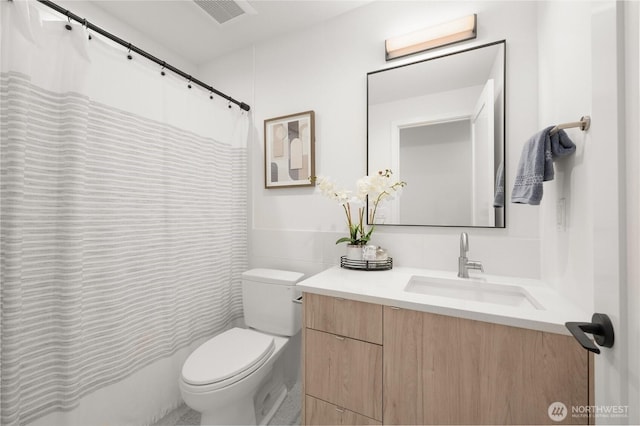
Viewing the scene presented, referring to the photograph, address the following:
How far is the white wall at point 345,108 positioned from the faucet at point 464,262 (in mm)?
114

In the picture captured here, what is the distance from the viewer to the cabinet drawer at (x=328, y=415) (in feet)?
3.57

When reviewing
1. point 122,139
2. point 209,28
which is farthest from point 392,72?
point 122,139

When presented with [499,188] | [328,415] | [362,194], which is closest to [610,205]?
[499,188]

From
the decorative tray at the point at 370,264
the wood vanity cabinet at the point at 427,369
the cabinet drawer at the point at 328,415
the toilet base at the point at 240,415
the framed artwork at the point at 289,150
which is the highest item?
the framed artwork at the point at 289,150

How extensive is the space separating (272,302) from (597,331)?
1.41 m

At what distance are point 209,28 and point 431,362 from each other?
7.74 feet

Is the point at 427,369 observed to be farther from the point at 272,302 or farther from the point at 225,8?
the point at 225,8

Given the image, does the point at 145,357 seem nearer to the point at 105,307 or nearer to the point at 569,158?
the point at 105,307

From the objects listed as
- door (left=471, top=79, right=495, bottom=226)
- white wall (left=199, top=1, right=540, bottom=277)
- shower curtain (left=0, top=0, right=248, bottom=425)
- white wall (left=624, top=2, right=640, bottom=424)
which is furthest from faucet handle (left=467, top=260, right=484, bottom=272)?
shower curtain (left=0, top=0, right=248, bottom=425)

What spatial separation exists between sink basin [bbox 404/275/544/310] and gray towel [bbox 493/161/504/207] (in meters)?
0.39

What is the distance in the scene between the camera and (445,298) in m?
1.00

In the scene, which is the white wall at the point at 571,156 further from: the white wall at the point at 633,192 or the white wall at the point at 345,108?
the white wall at the point at 633,192

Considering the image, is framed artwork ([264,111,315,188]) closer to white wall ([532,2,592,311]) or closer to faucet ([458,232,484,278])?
faucet ([458,232,484,278])

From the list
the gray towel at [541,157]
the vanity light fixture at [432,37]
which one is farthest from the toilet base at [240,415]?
the vanity light fixture at [432,37]
